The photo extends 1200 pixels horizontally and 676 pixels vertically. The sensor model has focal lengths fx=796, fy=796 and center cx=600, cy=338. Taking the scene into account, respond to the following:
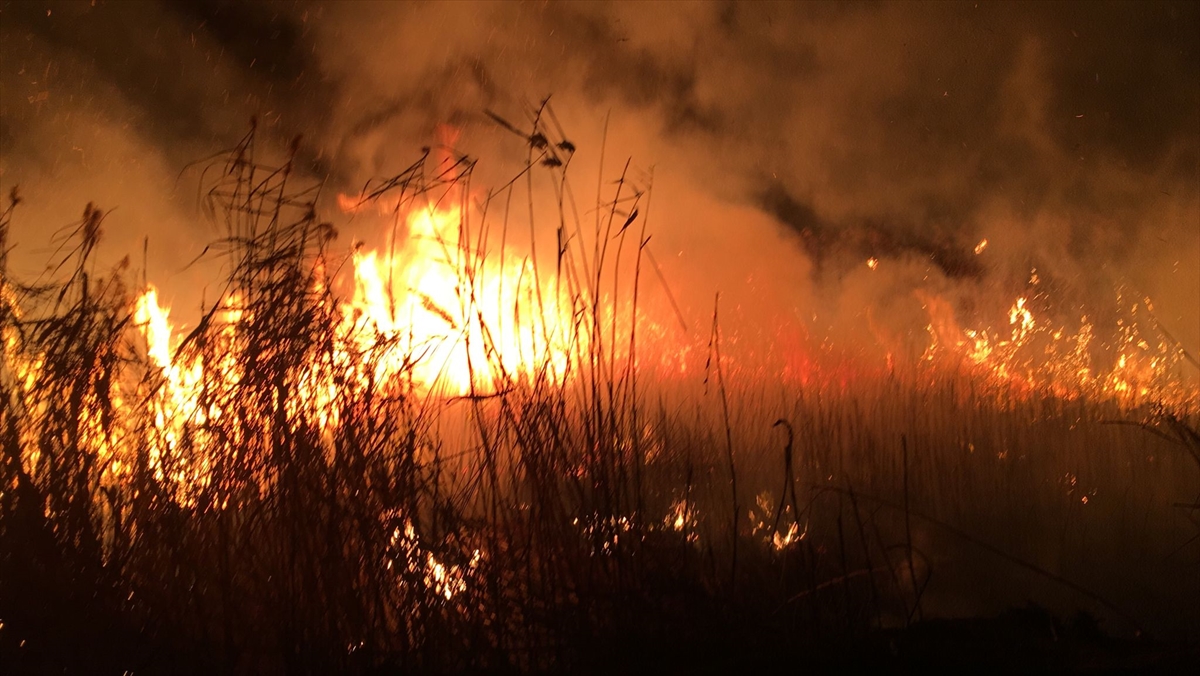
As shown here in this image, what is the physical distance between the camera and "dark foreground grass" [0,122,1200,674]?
2.16 m

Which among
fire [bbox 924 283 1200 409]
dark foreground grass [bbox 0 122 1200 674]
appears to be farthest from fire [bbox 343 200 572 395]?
fire [bbox 924 283 1200 409]

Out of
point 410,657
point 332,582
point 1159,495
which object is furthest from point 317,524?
point 1159,495

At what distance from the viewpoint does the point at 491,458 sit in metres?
2.39

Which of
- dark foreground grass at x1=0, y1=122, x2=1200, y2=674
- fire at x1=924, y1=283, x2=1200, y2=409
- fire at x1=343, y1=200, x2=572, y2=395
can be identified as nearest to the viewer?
dark foreground grass at x1=0, y1=122, x2=1200, y2=674

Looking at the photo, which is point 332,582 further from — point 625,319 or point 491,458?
point 625,319

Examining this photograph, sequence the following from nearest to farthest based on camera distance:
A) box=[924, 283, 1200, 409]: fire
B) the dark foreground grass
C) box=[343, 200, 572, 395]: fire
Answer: the dark foreground grass, box=[343, 200, 572, 395]: fire, box=[924, 283, 1200, 409]: fire

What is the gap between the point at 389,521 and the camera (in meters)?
2.28

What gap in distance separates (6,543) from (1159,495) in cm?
466

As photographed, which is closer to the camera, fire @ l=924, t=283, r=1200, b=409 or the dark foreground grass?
the dark foreground grass

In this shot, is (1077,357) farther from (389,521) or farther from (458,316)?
(389,521)

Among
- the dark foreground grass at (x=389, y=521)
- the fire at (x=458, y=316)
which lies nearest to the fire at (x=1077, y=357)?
the dark foreground grass at (x=389, y=521)

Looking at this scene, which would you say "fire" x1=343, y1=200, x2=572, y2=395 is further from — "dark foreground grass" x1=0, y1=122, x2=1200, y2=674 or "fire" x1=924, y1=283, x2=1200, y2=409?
"fire" x1=924, y1=283, x2=1200, y2=409

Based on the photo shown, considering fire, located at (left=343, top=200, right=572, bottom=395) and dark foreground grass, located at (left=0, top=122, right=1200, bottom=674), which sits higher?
fire, located at (left=343, top=200, right=572, bottom=395)

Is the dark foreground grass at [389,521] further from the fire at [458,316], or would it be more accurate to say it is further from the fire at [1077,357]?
the fire at [1077,357]
